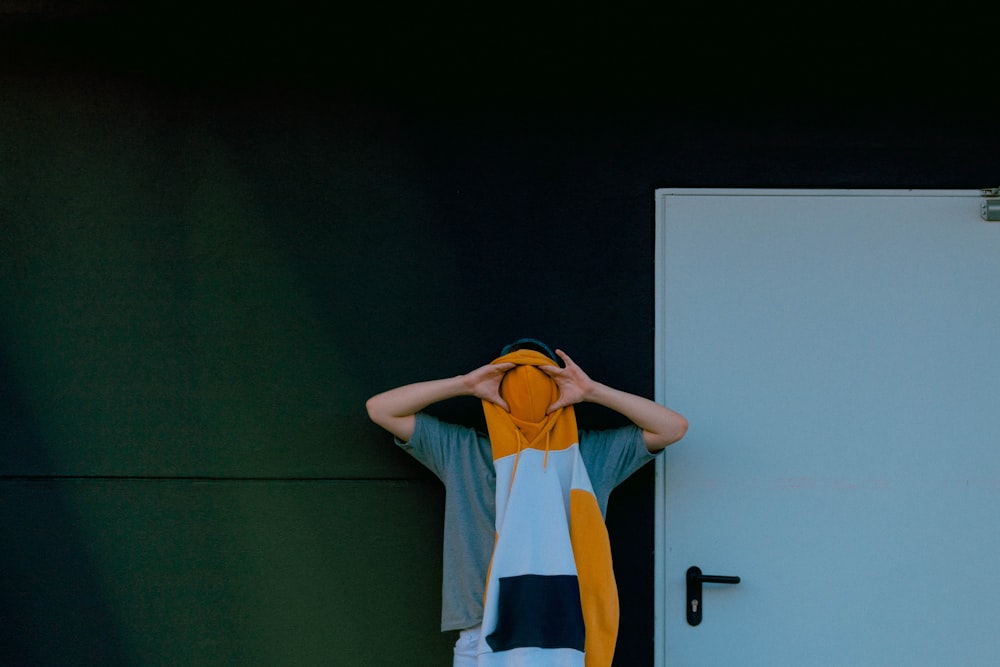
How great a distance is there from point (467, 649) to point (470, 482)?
494mm

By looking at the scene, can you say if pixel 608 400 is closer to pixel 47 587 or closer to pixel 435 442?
pixel 435 442

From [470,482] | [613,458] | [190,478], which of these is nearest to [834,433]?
[613,458]

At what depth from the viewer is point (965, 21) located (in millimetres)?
2766

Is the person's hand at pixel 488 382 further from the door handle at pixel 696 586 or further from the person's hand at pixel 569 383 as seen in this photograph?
the door handle at pixel 696 586

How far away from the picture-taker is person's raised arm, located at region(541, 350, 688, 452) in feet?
7.65

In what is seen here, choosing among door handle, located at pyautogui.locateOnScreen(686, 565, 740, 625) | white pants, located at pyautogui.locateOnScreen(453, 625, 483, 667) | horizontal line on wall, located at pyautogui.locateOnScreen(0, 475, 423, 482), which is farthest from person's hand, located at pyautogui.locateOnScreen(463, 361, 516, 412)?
door handle, located at pyautogui.locateOnScreen(686, 565, 740, 625)

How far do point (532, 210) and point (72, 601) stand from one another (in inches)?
84.1

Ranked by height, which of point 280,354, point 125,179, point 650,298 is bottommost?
point 280,354

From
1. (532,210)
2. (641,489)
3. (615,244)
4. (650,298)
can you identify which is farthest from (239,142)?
(641,489)

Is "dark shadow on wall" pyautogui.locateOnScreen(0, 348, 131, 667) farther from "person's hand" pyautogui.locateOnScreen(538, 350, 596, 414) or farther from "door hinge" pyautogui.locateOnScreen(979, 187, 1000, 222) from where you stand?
"door hinge" pyautogui.locateOnScreen(979, 187, 1000, 222)

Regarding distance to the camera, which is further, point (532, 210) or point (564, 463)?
point (532, 210)

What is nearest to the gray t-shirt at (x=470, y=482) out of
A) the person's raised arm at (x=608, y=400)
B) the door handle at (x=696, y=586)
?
the person's raised arm at (x=608, y=400)

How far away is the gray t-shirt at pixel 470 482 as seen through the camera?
7.78ft

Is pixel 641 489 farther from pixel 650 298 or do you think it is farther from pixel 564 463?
pixel 650 298
